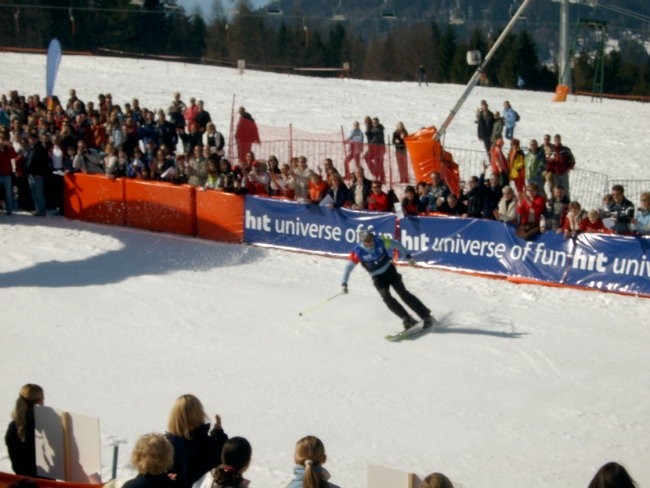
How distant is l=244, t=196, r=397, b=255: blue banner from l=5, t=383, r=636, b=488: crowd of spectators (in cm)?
987

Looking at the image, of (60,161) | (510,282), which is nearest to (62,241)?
(60,161)

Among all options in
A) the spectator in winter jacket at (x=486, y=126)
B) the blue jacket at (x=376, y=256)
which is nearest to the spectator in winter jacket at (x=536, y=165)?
the spectator in winter jacket at (x=486, y=126)

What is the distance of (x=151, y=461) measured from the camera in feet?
17.6

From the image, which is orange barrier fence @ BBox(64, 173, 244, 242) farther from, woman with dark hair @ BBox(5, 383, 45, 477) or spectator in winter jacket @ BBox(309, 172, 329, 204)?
woman with dark hair @ BBox(5, 383, 45, 477)

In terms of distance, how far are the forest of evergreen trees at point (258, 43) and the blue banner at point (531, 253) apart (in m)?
38.7

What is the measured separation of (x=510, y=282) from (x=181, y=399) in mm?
9436

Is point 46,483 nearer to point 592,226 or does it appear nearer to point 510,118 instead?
point 592,226

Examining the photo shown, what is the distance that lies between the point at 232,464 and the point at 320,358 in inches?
263

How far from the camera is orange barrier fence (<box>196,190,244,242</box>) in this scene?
17125 mm

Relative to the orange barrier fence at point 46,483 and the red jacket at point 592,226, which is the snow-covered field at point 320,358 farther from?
the orange barrier fence at point 46,483

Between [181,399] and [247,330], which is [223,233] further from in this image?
[181,399]

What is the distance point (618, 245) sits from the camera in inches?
551

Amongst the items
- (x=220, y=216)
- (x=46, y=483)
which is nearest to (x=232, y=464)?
(x=46, y=483)

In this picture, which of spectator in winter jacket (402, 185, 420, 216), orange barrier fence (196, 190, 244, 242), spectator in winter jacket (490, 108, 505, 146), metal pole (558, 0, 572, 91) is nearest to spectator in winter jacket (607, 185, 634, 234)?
spectator in winter jacket (402, 185, 420, 216)
